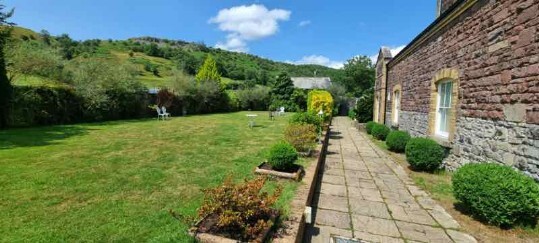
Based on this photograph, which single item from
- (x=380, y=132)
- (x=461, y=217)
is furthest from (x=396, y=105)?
(x=461, y=217)

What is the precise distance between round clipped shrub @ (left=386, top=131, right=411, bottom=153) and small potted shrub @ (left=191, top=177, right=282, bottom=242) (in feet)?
23.5

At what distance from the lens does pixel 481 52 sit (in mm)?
5191

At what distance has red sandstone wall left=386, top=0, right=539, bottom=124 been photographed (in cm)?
385

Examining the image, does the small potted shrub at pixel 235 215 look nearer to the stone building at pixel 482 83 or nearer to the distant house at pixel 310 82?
the stone building at pixel 482 83

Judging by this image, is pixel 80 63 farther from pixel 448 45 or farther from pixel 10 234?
pixel 448 45

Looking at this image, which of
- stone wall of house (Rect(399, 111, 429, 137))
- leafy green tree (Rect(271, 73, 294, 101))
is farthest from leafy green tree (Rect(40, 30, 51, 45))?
stone wall of house (Rect(399, 111, 429, 137))

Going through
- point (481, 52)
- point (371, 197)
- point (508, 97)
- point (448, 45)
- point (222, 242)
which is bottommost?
point (371, 197)

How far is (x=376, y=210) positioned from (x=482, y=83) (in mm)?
3252

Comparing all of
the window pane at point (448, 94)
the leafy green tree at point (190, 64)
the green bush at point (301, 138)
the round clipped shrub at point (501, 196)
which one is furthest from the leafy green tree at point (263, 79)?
the round clipped shrub at point (501, 196)

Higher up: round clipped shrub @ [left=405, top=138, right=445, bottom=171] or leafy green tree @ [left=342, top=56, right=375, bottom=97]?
leafy green tree @ [left=342, top=56, right=375, bottom=97]

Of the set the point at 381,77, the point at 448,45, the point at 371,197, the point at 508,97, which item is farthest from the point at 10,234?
the point at 381,77

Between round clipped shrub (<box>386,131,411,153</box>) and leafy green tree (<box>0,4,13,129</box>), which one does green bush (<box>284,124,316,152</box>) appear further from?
leafy green tree (<box>0,4,13,129</box>)

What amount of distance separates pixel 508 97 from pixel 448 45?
2855 millimetres

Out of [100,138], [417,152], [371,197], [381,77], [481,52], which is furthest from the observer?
[381,77]
